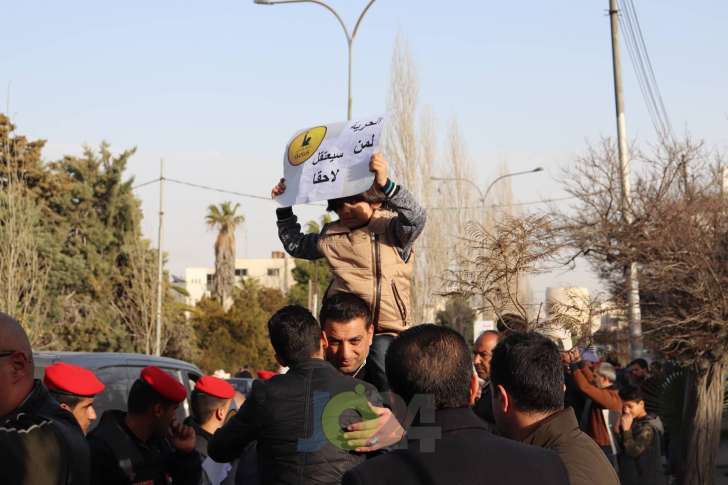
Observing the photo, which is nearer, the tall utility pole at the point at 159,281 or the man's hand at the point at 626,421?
the man's hand at the point at 626,421

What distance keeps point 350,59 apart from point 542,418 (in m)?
17.6

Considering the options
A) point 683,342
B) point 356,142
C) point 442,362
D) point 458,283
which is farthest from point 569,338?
point 683,342

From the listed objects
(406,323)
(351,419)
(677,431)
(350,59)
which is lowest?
(677,431)

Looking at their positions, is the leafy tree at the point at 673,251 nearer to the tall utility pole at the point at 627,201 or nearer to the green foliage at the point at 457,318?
the tall utility pole at the point at 627,201

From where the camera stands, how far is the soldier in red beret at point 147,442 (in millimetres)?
5664

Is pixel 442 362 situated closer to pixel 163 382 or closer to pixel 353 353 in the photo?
pixel 353 353

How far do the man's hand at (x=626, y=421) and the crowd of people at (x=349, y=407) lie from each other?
3584 millimetres

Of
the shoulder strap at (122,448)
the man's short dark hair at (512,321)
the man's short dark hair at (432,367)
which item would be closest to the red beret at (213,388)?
the shoulder strap at (122,448)

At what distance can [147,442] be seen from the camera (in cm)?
596

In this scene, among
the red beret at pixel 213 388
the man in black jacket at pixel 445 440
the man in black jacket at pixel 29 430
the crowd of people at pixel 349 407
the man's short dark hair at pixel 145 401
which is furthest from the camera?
the red beret at pixel 213 388

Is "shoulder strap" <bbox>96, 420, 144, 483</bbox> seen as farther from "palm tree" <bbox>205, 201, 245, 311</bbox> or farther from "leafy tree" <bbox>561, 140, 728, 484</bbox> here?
"palm tree" <bbox>205, 201, 245, 311</bbox>

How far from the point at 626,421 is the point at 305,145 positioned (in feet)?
19.9

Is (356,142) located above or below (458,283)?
above

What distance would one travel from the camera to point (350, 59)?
21.1m
